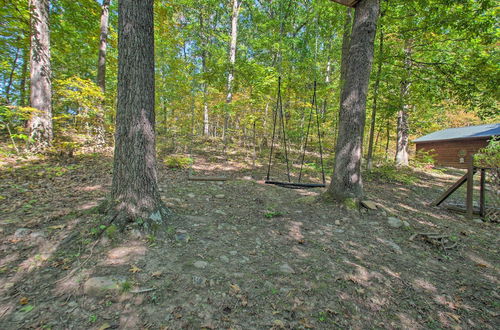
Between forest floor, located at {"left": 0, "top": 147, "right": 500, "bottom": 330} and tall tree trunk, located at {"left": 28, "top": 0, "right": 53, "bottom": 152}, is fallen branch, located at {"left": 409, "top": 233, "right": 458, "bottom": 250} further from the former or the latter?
tall tree trunk, located at {"left": 28, "top": 0, "right": 53, "bottom": 152}

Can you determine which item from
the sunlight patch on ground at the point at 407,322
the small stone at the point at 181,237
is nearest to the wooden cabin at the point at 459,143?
the sunlight patch on ground at the point at 407,322

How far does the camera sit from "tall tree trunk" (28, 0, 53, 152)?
17.1 ft

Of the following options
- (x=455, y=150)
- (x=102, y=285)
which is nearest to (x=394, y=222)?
(x=102, y=285)

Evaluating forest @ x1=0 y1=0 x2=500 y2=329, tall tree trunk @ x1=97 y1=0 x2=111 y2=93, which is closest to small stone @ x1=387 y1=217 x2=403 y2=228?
forest @ x1=0 y1=0 x2=500 y2=329

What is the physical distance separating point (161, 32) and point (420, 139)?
21.0 metres

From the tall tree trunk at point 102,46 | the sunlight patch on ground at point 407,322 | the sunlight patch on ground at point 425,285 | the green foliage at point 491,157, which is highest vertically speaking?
the tall tree trunk at point 102,46

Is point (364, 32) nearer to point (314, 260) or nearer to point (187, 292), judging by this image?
point (314, 260)

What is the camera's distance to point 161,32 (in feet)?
29.6

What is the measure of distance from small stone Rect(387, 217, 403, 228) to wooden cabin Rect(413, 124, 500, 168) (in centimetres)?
1294

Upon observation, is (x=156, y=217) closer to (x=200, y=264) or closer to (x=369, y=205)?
(x=200, y=264)

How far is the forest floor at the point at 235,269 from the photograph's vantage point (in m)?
1.56

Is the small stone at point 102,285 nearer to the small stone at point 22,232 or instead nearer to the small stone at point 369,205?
the small stone at point 22,232

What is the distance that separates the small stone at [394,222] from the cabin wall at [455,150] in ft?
45.4

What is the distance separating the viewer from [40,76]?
536 cm
